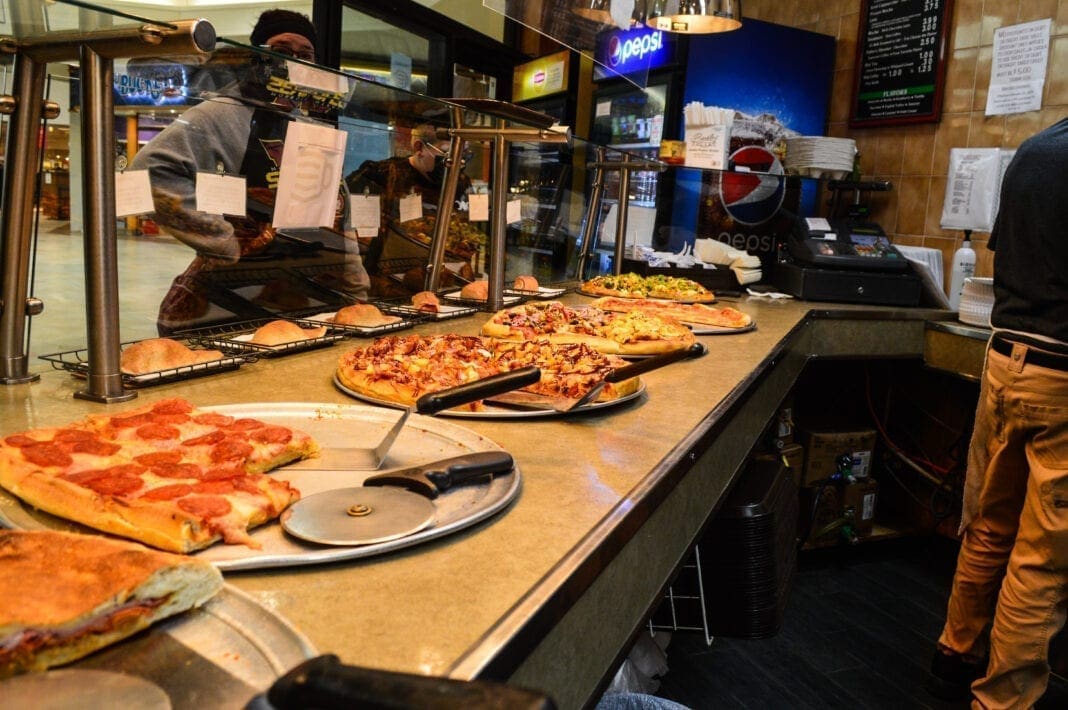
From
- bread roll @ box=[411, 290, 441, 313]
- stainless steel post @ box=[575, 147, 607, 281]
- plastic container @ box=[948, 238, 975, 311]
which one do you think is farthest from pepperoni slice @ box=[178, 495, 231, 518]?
plastic container @ box=[948, 238, 975, 311]

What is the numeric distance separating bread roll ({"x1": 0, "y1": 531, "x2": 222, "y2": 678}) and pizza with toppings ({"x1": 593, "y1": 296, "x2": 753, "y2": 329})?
247 centimetres

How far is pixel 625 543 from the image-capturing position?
1132 mm

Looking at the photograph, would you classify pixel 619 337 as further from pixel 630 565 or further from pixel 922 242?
pixel 922 242

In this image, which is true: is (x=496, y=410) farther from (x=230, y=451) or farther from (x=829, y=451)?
(x=829, y=451)

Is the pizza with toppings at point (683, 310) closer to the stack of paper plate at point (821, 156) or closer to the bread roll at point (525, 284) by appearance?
the bread roll at point (525, 284)

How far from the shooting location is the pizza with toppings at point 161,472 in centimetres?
90

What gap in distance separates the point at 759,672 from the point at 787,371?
3.93ft

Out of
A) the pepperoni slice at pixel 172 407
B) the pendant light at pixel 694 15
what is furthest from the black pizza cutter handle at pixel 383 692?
the pendant light at pixel 694 15

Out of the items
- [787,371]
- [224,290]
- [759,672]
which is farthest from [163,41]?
[759,672]

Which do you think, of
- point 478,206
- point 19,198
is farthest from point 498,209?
point 19,198

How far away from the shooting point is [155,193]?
220 centimetres

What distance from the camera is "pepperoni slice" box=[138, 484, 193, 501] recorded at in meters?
0.96

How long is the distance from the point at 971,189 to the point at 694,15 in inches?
90.4

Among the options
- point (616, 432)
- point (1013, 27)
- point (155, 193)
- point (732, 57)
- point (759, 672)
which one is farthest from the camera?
point (732, 57)
